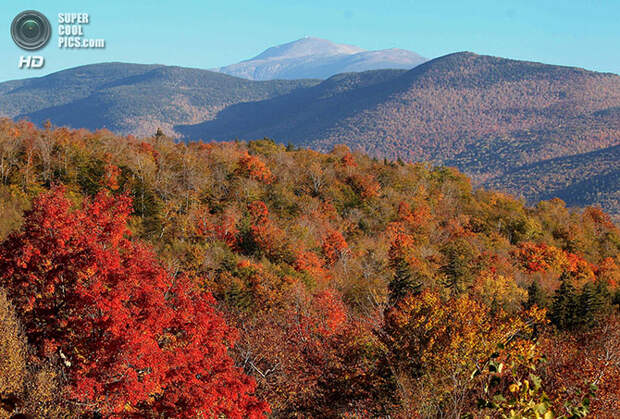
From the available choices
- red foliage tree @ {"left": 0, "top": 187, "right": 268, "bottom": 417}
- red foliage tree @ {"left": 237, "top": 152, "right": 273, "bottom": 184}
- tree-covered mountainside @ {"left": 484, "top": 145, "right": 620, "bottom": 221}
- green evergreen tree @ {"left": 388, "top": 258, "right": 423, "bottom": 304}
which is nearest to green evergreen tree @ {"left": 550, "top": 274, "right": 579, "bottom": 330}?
green evergreen tree @ {"left": 388, "top": 258, "right": 423, "bottom": 304}

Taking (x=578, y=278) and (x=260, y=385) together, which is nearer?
(x=260, y=385)

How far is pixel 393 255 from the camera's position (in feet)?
229

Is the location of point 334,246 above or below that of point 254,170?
below

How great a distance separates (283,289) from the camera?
168ft

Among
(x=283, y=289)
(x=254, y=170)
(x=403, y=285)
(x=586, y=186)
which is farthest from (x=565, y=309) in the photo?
(x=586, y=186)

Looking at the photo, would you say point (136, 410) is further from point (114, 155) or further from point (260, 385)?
point (114, 155)

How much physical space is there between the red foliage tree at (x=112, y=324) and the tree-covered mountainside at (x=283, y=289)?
9 cm

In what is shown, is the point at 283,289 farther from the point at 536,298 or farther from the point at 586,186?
the point at 586,186

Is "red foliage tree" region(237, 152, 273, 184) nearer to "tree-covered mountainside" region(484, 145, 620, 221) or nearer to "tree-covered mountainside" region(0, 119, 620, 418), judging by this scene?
"tree-covered mountainside" region(0, 119, 620, 418)

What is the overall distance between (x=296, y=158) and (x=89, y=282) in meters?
76.4

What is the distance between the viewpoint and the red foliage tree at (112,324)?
2019cm

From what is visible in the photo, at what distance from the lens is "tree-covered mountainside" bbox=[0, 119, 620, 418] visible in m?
19.7

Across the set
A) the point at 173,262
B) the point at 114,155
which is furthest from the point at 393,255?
the point at 114,155

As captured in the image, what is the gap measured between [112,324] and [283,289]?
30935mm
